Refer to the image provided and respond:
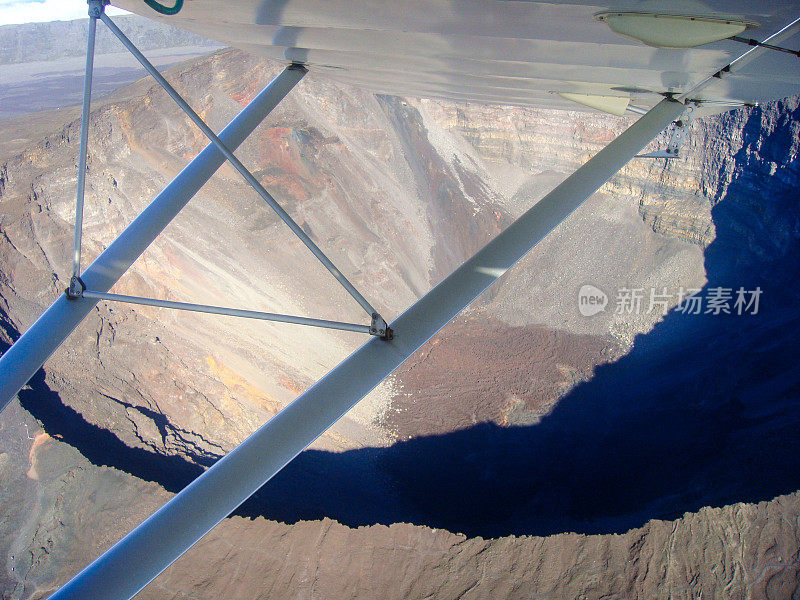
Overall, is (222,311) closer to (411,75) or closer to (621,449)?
(411,75)

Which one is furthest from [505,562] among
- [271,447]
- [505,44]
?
[505,44]

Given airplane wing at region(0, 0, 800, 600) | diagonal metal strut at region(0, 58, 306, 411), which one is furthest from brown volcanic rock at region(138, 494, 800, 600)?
airplane wing at region(0, 0, 800, 600)

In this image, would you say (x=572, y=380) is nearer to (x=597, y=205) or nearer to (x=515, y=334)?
(x=515, y=334)

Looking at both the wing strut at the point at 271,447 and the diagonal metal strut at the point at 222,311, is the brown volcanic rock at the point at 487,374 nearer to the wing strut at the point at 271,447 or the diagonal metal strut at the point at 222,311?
the diagonal metal strut at the point at 222,311

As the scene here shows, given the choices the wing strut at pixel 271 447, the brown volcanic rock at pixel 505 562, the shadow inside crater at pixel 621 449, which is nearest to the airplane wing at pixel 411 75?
the wing strut at pixel 271 447

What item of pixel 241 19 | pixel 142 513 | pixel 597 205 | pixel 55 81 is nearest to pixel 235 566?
pixel 142 513

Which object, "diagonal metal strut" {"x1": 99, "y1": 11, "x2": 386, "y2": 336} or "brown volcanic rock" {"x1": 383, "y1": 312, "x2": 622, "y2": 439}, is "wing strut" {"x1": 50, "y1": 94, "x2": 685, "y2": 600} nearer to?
"diagonal metal strut" {"x1": 99, "y1": 11, "x2": 386, "y2": 336}

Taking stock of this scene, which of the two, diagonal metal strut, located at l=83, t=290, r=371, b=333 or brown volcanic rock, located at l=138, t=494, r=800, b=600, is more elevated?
diagonal metal strut, located at l=83, t=290, r=371, b=333
